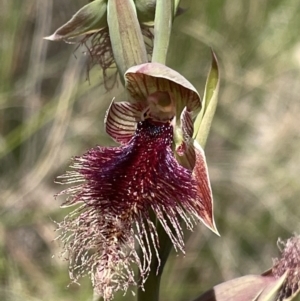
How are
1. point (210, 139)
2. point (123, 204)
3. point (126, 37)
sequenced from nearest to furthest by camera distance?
1. point (123, 204)
2. point (126, 37)
3. point (210, 139)

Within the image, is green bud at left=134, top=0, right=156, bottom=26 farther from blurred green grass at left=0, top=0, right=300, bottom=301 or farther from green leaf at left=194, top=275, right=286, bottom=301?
blurred green grass at left=0, top=0, right=300, bottom=301

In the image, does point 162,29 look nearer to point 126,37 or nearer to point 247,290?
point 126,37

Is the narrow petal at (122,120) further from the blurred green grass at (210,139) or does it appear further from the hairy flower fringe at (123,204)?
the blurred green grass at (210,139)

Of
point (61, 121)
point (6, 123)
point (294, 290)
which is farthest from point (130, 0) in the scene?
point (6, 123)

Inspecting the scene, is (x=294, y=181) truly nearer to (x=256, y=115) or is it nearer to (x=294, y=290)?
(x=256, y=115)

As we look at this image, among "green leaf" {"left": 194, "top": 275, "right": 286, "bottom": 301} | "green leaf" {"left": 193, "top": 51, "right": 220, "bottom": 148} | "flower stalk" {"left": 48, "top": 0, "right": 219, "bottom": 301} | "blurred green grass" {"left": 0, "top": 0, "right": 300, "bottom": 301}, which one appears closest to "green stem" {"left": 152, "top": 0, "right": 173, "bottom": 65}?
"flower stalk" {"left": 48, "top": 0, "right": 219, "bottom": 301}

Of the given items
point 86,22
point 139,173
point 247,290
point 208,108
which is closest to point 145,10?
point 86,22

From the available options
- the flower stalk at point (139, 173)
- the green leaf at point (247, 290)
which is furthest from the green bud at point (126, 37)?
the green leaf at point (247, 290)
